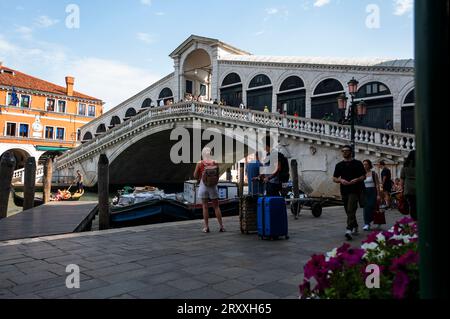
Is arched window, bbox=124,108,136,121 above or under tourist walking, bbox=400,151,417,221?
above

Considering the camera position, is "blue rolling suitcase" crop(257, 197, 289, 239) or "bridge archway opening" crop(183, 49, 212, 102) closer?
"blue rolling suitcase" crop(257, 197, 289, 239)

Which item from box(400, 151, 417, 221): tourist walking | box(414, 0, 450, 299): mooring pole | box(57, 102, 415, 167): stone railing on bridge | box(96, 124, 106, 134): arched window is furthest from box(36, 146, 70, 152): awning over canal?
box(414, 0, 450, 299): mooring pole

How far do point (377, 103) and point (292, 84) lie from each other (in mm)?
5479

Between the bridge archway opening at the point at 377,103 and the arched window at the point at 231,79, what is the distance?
925cm

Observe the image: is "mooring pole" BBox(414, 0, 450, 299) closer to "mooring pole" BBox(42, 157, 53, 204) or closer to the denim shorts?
the denim shorts

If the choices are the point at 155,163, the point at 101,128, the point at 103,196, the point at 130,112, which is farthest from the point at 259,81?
the point at 101,128

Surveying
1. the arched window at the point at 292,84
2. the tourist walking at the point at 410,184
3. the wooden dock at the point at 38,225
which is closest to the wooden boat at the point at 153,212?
the wooden dock at the point at 38,225

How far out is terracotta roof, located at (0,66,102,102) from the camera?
33750 mm

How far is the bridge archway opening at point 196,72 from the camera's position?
29444 millimetres

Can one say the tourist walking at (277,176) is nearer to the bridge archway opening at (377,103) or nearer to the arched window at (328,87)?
the bridge archway opening at (377,103)

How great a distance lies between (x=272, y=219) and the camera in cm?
540

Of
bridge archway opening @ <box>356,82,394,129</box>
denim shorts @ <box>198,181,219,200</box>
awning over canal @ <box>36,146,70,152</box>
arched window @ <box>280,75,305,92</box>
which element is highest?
arched window @ <box>280,75,305,92</box>

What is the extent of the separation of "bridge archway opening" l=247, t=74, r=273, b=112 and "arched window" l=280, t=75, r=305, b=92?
101 centimetres

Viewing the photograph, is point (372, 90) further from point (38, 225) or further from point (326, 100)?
point (38, 225)
